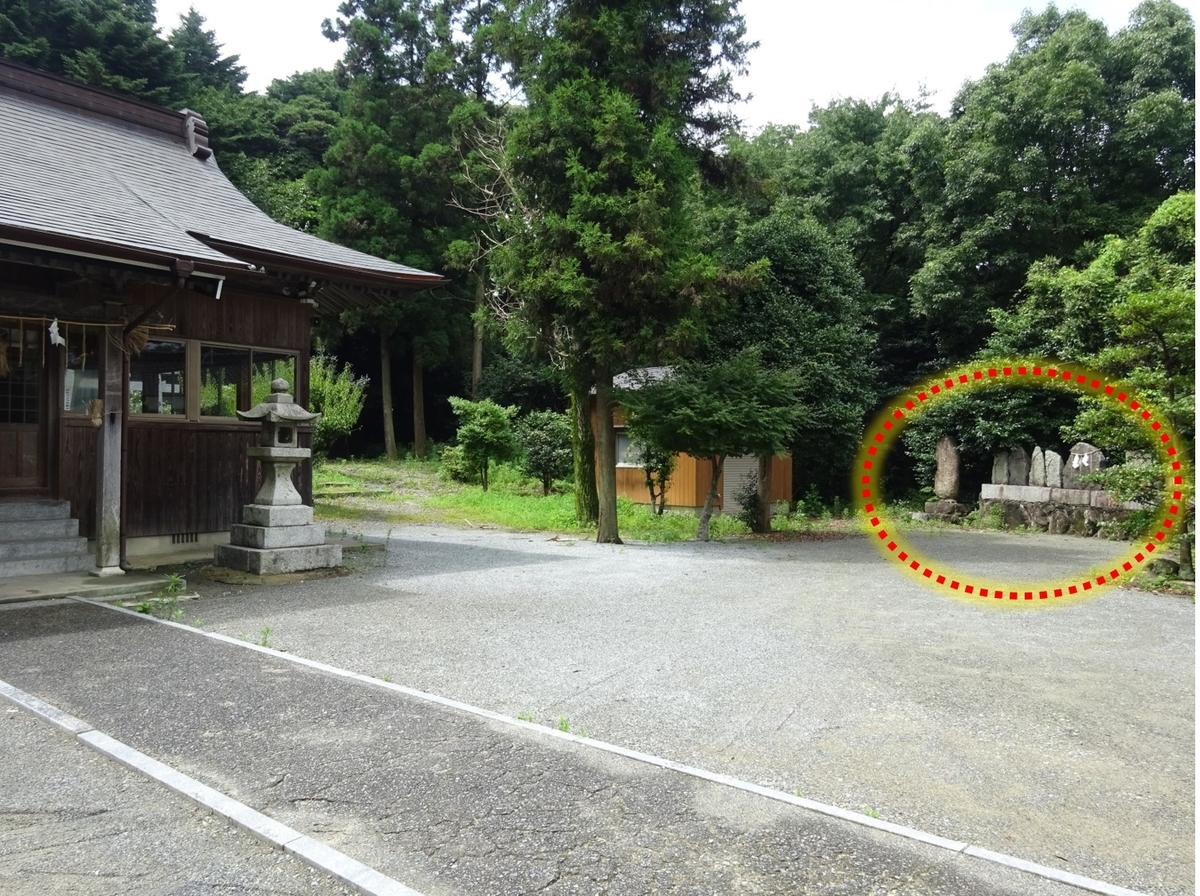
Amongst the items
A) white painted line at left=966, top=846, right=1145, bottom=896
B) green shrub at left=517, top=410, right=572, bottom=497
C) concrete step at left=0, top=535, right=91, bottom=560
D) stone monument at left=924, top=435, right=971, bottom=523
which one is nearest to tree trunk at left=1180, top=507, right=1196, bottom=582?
white painted line at left=966, top=846, right=1145, bottom=896

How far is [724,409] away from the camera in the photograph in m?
11.4

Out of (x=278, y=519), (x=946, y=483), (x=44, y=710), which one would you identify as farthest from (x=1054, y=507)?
(x=44, y=710)

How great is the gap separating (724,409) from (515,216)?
13.8ft

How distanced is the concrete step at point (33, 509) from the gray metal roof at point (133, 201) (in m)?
3.00

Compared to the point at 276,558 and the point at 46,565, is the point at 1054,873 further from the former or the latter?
the point at 46,565

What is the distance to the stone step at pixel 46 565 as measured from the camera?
7.54 meters

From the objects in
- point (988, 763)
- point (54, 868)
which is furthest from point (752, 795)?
point (54, 868)

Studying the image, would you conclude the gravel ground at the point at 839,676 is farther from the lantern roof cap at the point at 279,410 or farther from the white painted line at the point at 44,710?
the lantern roof cap at the point at 279,410

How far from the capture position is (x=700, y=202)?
16.3 meters

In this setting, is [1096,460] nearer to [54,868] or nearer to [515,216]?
[515,216]

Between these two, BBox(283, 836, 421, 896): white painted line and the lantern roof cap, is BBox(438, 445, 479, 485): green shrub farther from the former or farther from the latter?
BBox(283, 836, 421, 896): white painted line

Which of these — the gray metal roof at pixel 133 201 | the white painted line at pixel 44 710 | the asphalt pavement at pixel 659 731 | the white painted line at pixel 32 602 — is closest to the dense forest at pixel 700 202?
the gray metal roof at pixel 133 201

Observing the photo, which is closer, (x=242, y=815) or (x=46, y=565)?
(x=242, y=815)

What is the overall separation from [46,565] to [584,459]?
7917 millimetres
